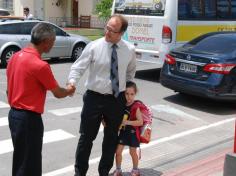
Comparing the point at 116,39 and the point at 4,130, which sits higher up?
the point at 116,39

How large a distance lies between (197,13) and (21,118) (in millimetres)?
9069

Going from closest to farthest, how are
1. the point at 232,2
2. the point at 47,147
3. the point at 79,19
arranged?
the point at 47,147 < the point at 232,2 < the point at 79,19

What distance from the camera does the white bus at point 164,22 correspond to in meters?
11.7

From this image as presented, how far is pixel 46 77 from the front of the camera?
157 inches

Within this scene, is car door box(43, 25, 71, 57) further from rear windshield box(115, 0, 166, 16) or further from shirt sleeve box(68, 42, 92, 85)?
shirt sleeve box(68, 42, 92, 85)

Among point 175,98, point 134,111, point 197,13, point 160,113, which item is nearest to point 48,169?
point 134,111

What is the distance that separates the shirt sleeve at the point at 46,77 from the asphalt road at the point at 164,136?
188 centimetres

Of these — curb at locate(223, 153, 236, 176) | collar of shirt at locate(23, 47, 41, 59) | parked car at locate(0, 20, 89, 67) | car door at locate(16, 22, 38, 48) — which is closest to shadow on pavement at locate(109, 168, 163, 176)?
curb at locate(223, 153, 236, 176)

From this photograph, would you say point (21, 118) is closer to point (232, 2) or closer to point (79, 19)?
point (232, 2)

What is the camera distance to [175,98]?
10156 mm

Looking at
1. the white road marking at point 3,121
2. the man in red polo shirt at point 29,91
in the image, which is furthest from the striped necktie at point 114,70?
the white road marking at point 3,121

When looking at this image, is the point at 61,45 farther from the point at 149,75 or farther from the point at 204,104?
the point at 204,104

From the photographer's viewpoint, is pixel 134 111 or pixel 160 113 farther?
pixel 160 113

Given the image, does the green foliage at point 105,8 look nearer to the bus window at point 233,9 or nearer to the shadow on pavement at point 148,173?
the bus window at point 233,9
